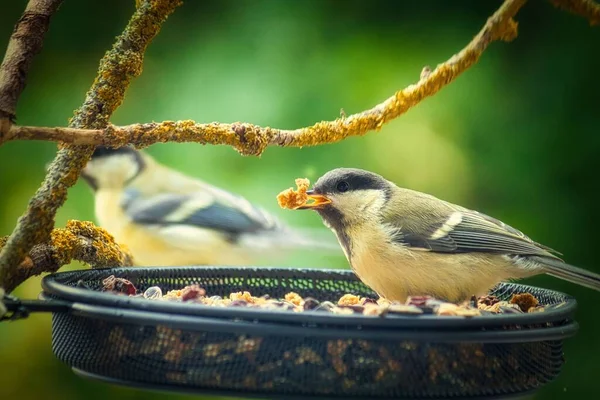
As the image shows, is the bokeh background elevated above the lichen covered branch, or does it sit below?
above

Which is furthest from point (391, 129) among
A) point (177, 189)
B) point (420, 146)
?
point (177, 189)

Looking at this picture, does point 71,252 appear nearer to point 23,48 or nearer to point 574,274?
point 23,48

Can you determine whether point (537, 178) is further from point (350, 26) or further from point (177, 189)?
point (177, 189)

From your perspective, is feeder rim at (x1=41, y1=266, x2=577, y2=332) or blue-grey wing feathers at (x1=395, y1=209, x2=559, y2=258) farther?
blue-grey wing feathers at (x1=395, y1=209, x2=559, y2=258)

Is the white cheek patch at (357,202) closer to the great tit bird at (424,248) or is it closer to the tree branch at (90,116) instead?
the great tit bird at (424,248)

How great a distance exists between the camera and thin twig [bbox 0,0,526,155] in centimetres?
128

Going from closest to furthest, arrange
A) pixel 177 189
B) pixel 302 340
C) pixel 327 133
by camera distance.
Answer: pixel 302 340
pixel 327 133
pixel 177 189

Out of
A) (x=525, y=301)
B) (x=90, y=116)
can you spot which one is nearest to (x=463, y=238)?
(x=525, y=301)

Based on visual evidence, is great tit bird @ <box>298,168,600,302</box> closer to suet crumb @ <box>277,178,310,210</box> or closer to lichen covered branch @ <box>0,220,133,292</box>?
suet crumb @ <box>277,178,310,210</box>

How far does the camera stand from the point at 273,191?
8.26 ft

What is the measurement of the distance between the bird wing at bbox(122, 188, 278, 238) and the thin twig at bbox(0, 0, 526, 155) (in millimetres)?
1127

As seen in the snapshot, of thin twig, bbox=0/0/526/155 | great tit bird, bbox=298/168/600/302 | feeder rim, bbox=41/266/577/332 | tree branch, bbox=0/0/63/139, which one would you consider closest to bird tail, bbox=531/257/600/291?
great tit bird, bbox=298/168/600/302

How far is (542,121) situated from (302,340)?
1794 millimetres

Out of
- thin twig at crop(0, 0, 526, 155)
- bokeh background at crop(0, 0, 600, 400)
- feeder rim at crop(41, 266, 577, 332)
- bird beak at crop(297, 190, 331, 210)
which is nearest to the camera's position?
feeder rim at crop(41, 266, 577, 332)
